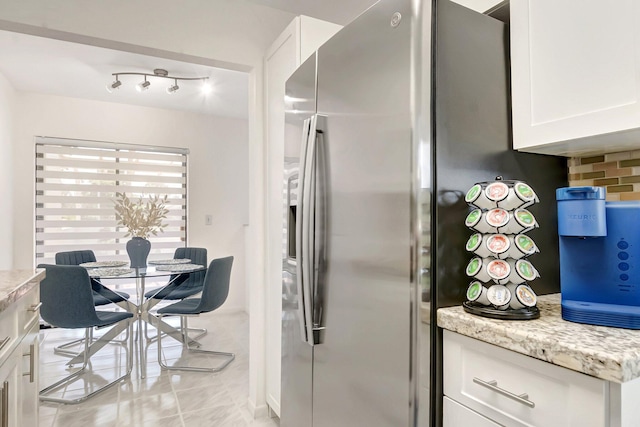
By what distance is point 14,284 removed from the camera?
1.33 meters

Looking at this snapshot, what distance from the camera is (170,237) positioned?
186 inches

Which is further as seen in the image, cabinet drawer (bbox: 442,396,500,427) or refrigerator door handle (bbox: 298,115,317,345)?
refrigerator door handle (bbox: 298,115,317,345)

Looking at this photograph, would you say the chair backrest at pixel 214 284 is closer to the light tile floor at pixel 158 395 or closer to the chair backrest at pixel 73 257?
the light tile floor at pixel 158 395

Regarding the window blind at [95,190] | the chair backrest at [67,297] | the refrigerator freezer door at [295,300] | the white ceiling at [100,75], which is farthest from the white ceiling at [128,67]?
A: the chair backrest at [67,297]

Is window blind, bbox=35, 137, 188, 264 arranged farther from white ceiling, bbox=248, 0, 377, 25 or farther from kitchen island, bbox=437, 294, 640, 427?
kitchen island, bbox=437, 294, 640, 427

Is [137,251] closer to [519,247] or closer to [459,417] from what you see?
[459,417]

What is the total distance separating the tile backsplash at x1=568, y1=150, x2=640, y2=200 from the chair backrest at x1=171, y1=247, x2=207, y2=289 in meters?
3.43

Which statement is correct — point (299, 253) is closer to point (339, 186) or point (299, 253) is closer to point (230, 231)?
point (339, 186)

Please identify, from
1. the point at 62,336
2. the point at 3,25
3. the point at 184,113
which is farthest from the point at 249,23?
the point at 62,336

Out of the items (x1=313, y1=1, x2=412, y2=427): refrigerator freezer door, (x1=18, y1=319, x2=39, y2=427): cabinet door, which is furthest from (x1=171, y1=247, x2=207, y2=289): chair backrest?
(x1=313, y1=1, x2=412, y2=427): refrigerator freezer door

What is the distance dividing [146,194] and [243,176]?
1.22 m

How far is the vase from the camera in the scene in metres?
3.16

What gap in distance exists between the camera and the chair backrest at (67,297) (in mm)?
2520

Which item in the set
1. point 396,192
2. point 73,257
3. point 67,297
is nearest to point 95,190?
point 73,257
